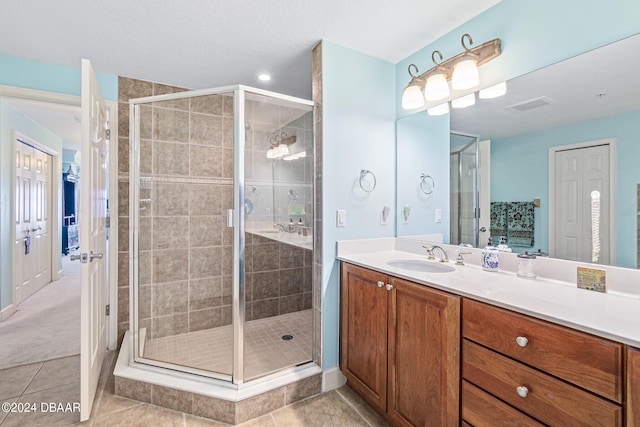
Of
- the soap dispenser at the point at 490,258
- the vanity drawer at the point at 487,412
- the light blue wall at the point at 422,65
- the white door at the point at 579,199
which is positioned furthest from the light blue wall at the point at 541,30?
the vanity drawer at the point at 487,412

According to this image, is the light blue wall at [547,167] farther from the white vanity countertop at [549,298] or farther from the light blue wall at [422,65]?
the white vanity countertop at [549,298]

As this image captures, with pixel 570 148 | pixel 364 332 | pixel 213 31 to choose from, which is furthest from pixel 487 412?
pixel 213 31

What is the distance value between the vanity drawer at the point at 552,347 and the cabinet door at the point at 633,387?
18mm

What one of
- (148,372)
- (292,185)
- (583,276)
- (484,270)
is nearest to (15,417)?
Result: (148,372)

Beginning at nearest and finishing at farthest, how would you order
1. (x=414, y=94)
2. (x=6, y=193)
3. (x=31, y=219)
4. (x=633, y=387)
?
(x=633, y=387) → (x=414, y=94) → (x=6, y=193) → (x=31, y=219)

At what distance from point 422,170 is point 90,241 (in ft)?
7.45

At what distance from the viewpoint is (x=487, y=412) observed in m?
1.15

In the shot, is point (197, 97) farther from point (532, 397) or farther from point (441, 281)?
point (532, 397)

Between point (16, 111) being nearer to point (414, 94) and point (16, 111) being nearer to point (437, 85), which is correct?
point (414, 94)

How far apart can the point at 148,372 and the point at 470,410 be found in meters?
1.94

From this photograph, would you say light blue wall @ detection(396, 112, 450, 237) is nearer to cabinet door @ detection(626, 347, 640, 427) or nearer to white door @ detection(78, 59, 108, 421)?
cabinet door @ detection(626, 347, 640, 427)

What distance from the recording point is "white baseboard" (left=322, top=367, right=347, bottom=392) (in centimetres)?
205

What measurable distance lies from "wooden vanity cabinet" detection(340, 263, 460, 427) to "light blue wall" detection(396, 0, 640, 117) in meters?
1.30

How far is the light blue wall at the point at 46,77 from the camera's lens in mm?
2264
